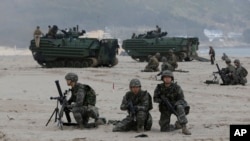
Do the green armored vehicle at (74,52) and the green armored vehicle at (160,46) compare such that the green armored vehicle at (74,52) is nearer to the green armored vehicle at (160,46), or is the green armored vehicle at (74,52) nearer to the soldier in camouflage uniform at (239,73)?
the green armored vehicle at (160,46)

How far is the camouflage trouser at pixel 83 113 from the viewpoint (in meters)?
12.7

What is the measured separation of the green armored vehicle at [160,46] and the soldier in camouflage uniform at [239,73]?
19.9 metres

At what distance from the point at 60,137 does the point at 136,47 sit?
32.1m

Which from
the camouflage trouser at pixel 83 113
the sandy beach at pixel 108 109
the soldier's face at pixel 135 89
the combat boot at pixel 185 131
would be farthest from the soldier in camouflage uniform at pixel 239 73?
the combat boot at pixel 185 131

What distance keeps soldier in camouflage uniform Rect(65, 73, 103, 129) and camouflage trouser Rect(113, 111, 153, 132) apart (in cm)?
68

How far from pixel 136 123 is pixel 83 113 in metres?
Result: 1.07

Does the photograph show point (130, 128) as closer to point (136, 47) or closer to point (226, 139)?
point (226, 139)

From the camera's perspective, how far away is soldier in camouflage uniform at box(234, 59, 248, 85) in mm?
21828

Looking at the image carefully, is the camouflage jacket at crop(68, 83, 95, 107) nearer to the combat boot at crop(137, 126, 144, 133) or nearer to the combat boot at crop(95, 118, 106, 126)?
the combat boot at crop(95, 118, 106, 126)

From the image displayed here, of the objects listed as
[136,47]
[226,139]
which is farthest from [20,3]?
[226,139]

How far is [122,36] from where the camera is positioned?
190 m

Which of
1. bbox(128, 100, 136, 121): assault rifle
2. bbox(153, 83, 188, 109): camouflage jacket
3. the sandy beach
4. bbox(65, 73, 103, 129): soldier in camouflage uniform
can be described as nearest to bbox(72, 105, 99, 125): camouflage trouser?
bbox(65, 73, 103, 129): soldier in camouflage uniform

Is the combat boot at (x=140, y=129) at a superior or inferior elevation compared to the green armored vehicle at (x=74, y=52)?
inferior

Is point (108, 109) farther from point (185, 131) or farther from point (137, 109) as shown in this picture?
point (185, 131)
